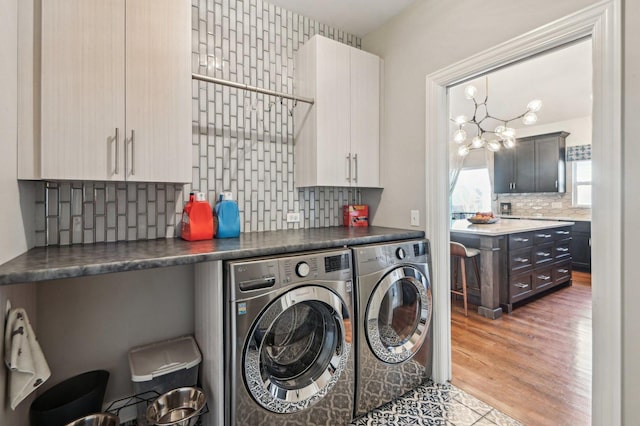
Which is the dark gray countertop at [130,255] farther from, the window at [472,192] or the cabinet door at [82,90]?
the window at [472,192]

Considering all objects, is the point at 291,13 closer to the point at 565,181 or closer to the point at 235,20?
the point at 235,20

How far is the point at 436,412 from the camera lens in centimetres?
182

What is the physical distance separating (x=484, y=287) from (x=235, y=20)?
3.42m

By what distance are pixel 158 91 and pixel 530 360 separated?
3154mm

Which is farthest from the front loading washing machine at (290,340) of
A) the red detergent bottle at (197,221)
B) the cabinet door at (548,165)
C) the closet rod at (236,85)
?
the cabinet door at (548,165)

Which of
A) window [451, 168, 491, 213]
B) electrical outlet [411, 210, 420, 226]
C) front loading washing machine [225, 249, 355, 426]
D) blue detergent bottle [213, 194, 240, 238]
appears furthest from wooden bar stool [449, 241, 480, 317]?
window [451, 168, 491, 213]

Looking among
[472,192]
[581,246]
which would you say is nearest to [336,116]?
[581,246]

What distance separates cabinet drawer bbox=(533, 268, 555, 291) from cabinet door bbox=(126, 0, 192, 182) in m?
4.05

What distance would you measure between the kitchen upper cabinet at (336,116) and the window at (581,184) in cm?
512

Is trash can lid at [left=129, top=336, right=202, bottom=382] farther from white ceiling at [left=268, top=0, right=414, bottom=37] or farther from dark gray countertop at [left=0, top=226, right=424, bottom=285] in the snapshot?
white ceiling at [left=268, top=0, right=414, bottom=37]

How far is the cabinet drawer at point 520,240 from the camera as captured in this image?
11.2 ft

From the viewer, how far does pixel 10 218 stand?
49.0 inches

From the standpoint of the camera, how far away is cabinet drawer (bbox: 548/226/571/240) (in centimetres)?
404

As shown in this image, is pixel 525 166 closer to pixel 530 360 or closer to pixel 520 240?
pixel 520 240
